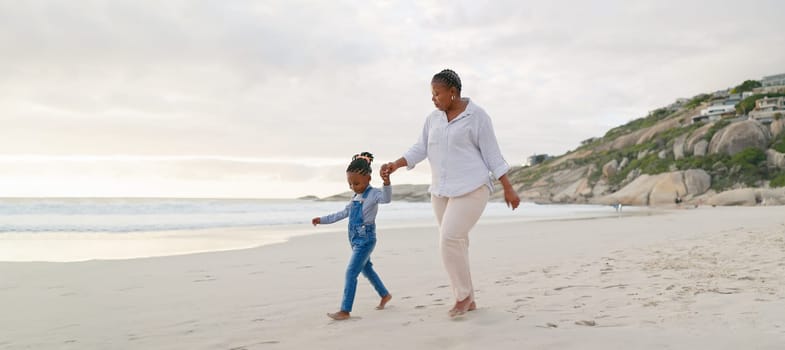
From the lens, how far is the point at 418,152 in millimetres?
4547

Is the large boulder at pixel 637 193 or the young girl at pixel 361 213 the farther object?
the large boulder at pixel 637 193

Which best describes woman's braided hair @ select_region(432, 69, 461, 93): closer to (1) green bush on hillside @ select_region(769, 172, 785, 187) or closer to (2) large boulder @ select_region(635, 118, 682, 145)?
(1) green bush on hillside @ select_region(769, 172, 785, 187)

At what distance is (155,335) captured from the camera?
3.80 metres

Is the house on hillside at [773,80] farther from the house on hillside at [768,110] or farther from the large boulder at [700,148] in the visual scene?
the large boulder at [700,148]

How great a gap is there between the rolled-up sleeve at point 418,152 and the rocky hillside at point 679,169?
33.0m

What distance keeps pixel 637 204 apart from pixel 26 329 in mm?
42644

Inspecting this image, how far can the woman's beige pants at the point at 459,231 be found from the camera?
406 cm

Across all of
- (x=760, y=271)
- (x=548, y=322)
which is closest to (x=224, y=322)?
(x=548, y=322)

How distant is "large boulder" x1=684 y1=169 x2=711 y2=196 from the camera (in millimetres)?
39500

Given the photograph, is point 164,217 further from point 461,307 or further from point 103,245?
point 461,307

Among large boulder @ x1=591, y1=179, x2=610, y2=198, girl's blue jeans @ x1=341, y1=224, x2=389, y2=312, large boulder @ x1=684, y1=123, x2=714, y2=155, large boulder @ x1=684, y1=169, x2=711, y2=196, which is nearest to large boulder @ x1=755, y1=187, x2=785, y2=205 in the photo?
large boulder @ x1=684, y1=169, x2=711, y2=196

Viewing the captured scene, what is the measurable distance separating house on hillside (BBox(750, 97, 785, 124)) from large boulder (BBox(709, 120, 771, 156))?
4.05 metres

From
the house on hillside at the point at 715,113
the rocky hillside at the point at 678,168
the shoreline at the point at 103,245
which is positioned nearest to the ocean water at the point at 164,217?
the shoreline at the point at 103,245

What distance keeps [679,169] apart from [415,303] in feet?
151
